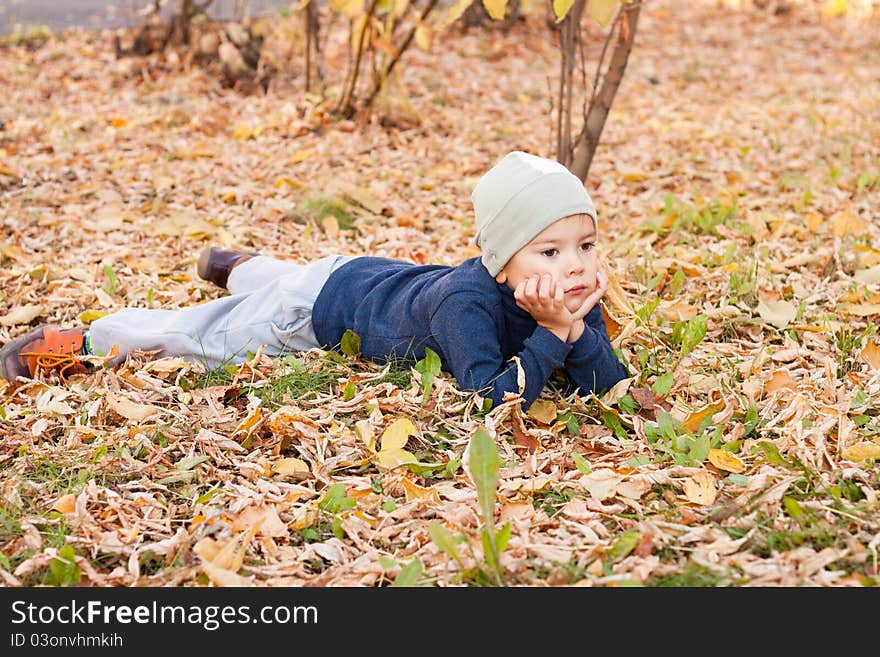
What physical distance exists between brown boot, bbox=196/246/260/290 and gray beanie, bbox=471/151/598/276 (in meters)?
1.13

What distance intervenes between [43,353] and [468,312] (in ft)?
4.23

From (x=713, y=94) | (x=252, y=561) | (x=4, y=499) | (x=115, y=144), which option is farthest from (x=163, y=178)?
(x=713, y=94)

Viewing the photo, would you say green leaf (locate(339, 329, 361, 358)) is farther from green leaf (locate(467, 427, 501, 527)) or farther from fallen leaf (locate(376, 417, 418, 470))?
green leaf (locate(467, 427, 501, 527))

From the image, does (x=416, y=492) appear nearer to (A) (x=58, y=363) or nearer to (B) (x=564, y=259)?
(B) (x=564, y=259)

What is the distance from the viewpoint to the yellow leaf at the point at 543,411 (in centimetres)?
269

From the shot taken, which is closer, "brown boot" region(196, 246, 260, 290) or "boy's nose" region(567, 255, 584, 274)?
"boy's nose" region(567, 255, 584, 274)

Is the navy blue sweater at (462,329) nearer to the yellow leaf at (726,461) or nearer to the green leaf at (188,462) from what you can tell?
the yellow leaf at (726,461)

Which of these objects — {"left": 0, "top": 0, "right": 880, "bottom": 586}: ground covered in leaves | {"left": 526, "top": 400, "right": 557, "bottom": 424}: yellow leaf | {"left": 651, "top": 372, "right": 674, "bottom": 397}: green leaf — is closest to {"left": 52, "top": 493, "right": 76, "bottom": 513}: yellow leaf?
{"left": 0, "top": 0, "right": 880, "bottom": 586}: ground covered in leaves

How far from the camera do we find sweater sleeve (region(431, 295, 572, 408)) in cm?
263

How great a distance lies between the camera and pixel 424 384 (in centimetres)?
279

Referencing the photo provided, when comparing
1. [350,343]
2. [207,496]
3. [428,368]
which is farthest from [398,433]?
[350,343]

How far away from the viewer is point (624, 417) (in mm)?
2664

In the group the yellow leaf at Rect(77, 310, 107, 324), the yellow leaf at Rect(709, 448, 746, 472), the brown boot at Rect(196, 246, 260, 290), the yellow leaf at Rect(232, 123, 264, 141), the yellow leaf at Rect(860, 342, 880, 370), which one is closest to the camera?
the yellow leaf at Rect(709, 448, 746, 472)

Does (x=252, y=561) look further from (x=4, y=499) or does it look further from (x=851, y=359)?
(x=851, y=359)
